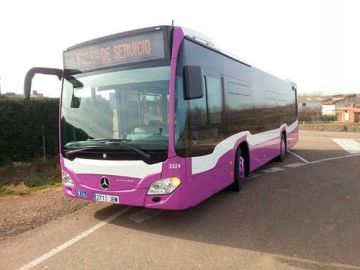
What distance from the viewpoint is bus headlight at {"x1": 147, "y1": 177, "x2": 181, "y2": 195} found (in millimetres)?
5617

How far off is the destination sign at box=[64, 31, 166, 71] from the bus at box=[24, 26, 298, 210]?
2 cm

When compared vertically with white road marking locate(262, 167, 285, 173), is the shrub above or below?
above

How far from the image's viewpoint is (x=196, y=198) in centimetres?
614

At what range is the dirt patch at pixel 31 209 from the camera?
6.37 metres

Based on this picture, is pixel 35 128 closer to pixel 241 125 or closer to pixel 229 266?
pixel 241 125

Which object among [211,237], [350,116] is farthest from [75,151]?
[350,116]

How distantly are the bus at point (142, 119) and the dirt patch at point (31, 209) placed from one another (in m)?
0.89

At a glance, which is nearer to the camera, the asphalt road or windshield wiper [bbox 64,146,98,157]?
the asphalt road

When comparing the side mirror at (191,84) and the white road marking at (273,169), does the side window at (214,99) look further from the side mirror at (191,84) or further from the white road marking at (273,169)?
the white road marking at (273,169)

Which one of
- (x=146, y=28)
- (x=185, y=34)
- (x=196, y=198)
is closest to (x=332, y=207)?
(x=196, y=198)

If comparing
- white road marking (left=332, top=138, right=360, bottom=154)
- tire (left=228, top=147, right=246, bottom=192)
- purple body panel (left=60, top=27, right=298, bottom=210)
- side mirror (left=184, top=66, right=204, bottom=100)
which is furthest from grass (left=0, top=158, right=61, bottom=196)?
white road marking (left=332, top=138, right=360, bottom=154)

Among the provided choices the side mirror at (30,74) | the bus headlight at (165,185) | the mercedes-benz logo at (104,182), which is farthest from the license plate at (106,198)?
the side mirror at (30,74)

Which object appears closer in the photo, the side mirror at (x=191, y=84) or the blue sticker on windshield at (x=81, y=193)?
the side mirror at (x=191, y=84)

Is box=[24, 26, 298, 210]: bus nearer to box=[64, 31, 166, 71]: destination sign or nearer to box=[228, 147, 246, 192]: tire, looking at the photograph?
box=[64, 31, 166, 71]: destination sign
